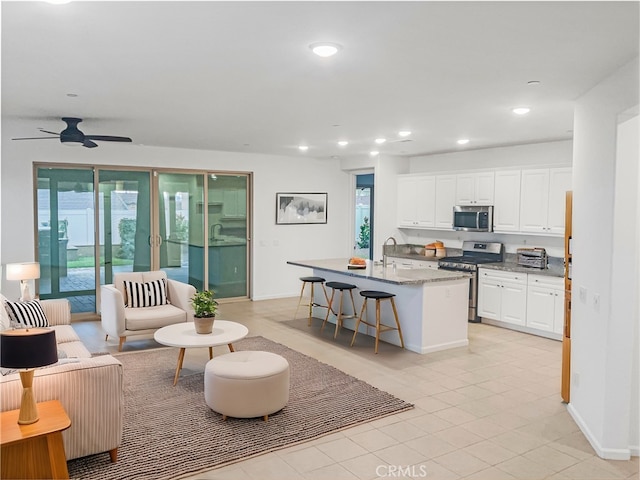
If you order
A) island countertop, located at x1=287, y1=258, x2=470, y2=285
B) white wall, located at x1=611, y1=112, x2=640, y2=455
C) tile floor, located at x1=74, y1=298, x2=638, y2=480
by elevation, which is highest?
white wall, located at x1=611, y1=112, x2=640, y2=455

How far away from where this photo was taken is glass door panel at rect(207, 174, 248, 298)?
8.75m

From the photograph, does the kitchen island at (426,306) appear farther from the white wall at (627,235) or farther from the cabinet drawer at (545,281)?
the white wall at (627,235)

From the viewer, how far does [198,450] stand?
3412 mm

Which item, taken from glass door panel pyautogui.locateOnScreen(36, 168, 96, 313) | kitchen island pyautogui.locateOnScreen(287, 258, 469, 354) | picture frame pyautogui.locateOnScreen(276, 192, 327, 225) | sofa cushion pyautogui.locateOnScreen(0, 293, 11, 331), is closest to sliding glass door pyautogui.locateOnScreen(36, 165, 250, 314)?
glass door panel pyautogui.locateOnScreen(36, 168, 96, 313)

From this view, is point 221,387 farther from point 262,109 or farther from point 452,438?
point 262,109

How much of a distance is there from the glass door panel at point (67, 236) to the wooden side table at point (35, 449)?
4945 millimetres

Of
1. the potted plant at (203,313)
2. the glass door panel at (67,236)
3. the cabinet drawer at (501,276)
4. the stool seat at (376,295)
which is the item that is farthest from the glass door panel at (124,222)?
the cabinet drawer at (501,276)

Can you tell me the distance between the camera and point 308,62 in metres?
3.39

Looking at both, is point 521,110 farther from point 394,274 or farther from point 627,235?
point 394,274

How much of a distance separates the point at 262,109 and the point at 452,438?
3.39 metres

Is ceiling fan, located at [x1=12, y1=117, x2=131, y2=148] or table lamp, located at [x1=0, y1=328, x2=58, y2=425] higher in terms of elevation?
ceiling fan, located at [x1=12, y1=117, x2=131, y2=148]

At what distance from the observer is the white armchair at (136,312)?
5719 mm

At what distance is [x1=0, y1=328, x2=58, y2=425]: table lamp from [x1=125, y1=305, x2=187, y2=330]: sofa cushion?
296 centimetres

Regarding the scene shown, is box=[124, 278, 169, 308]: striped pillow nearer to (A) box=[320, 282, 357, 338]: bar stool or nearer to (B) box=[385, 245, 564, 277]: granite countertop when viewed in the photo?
(A) box=[320, 282, 357, 338]: bar stool
